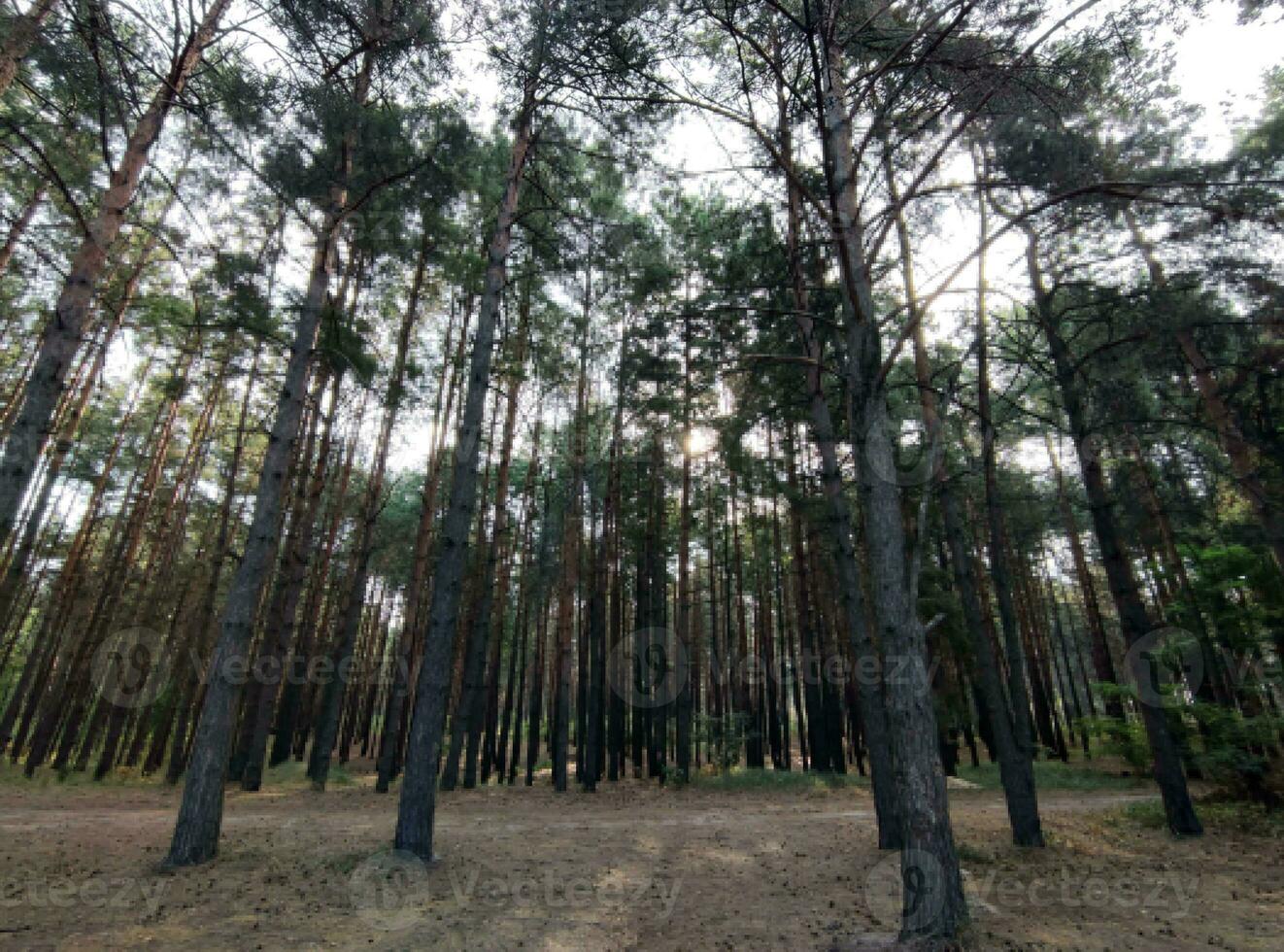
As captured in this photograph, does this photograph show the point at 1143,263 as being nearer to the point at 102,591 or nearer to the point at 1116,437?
the point at 1116,437

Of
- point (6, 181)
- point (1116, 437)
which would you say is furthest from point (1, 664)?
point (1116, 437)

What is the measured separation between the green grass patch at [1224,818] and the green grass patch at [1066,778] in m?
4.46

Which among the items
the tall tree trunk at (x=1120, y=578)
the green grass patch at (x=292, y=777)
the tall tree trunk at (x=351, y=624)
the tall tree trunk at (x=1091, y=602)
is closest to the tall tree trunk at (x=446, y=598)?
the tall tree trunk at (x=351, y=624)

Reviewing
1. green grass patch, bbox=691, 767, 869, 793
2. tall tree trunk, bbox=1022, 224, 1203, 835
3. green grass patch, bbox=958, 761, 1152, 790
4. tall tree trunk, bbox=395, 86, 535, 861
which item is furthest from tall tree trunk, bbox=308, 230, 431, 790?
green grass patch, bbox=958, 761, 1152, 790

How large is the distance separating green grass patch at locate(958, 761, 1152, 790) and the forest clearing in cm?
35

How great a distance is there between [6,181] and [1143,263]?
20.1 m

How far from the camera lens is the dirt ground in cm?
442

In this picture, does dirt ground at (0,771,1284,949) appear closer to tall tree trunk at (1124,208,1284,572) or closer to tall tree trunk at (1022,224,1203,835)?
tall tree trunk at (1022,224,1203,835)

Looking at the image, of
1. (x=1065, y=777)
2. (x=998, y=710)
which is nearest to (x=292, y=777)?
(x=998, y=710)

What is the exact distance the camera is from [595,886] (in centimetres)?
596

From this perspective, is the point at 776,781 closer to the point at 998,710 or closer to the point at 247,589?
the point at 998,710

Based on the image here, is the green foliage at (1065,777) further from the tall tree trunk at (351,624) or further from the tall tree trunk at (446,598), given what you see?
the tall tree trunk at (351,624)

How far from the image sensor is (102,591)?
47.1ft

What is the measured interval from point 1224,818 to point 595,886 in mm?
10051
